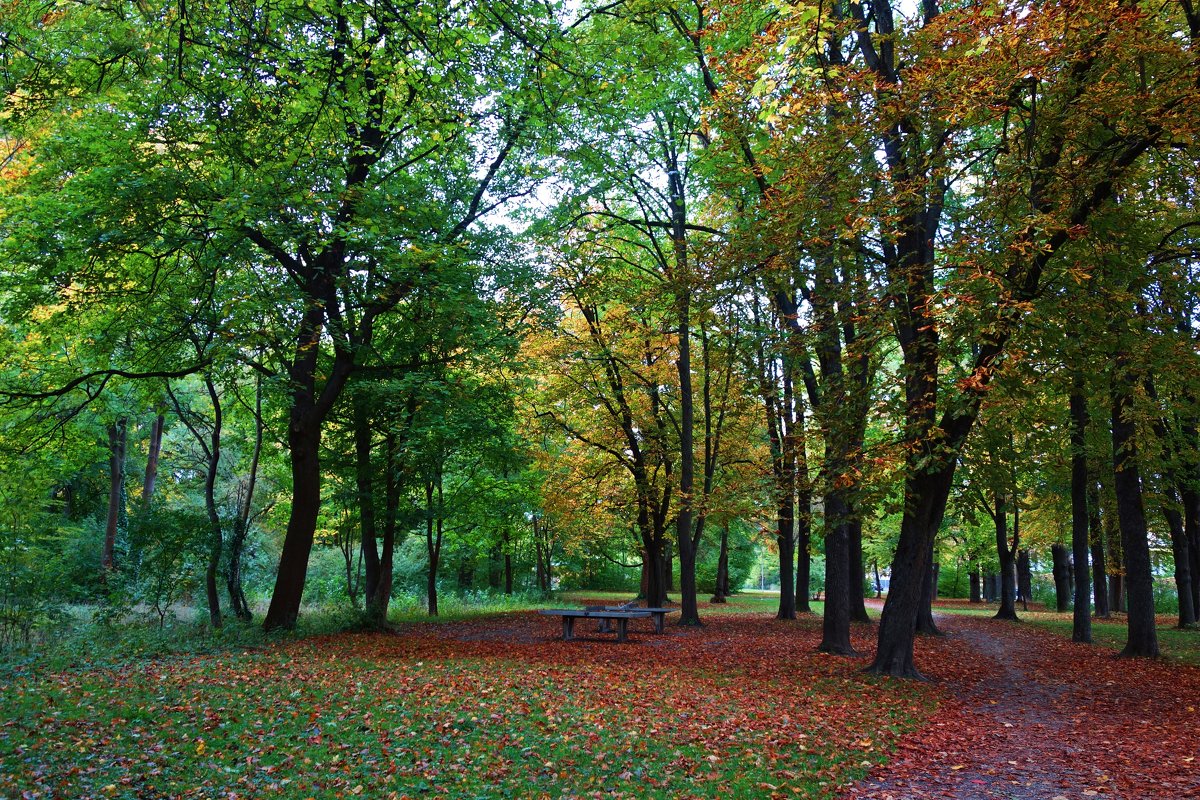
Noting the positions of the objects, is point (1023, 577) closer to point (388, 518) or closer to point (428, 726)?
point (388, 518)

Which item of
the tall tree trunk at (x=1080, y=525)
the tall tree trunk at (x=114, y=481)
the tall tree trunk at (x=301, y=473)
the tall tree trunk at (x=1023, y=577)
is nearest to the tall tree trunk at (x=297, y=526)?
the tall tree trunk at (x=301, y=473)

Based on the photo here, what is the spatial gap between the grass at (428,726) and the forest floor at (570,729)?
0.09ft

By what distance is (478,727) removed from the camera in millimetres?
6887

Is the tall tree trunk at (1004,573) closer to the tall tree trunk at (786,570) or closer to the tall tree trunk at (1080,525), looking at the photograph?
the tall tree trunk at (1080,525)

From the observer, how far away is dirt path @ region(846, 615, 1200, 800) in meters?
5.93

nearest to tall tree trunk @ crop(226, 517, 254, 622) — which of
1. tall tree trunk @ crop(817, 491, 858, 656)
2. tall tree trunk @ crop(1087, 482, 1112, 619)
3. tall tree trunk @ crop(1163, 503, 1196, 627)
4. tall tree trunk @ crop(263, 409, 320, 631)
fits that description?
tall tree trunk @ crop(263, 409, 320, 631)

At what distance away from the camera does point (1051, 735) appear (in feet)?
25.5

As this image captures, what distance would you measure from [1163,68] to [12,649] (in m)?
16.9

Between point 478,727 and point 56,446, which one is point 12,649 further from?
point 478,727

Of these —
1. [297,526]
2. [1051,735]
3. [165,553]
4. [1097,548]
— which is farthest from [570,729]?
[1097,548]

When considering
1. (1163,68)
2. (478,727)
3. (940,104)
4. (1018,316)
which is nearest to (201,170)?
(478,727)

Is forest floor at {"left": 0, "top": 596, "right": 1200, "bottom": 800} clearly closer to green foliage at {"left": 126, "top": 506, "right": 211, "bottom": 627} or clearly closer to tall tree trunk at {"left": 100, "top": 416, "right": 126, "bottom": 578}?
green foliage at {"left": 126, "top": 506, "right": 211, "bottom": 627}

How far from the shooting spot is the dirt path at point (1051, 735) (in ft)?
19.4

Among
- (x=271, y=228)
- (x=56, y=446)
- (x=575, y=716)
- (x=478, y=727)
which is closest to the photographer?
(x=478, y=727)
